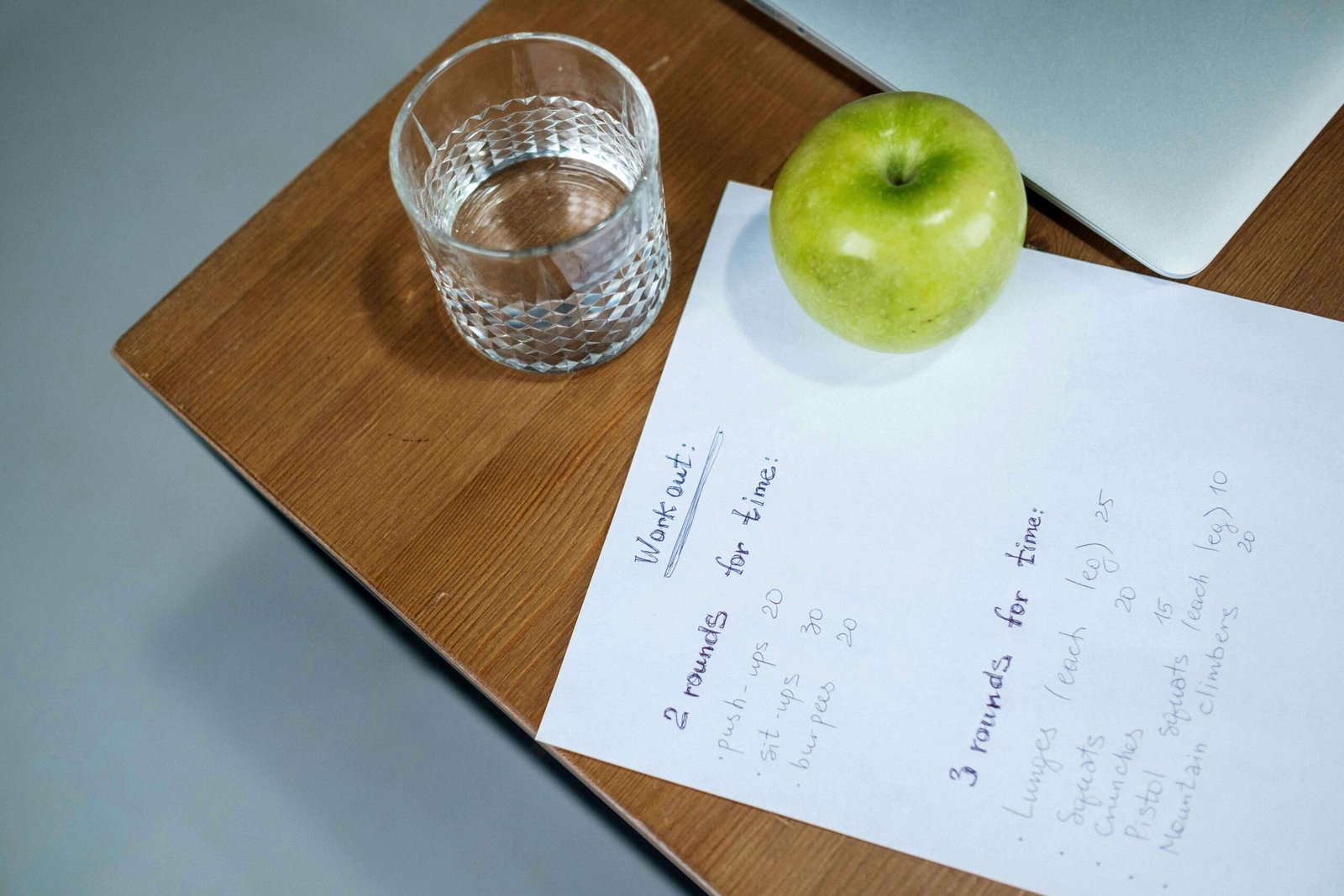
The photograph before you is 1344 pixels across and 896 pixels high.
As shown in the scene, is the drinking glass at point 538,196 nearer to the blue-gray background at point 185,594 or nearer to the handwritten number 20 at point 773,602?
the handwritten number 20 at point 773,602

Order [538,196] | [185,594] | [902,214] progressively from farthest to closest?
[185,594]
[538,196]
[902,214]

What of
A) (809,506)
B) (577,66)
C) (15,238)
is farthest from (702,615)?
(15,238)

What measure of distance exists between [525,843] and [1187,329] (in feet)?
1.68

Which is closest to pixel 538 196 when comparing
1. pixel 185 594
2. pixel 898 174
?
pixel 898 174

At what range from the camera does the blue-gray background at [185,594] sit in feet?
2.38

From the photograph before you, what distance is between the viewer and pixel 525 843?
2.34 ft

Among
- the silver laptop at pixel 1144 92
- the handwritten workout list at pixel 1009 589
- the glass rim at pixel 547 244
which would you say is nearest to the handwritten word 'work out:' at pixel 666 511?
the handwritten workout list at pixel 1009 589

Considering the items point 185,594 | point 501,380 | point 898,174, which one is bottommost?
point 185,594

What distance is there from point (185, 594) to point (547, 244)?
520mm

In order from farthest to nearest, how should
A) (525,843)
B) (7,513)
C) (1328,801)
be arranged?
(7,513) < (525,843) < (1328,801)

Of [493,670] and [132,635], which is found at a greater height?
[493,670]

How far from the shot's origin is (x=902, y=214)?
1.36 ft

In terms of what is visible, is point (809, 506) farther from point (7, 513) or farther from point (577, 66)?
point (7, 513)

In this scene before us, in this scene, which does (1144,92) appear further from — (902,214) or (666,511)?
(666,511)
